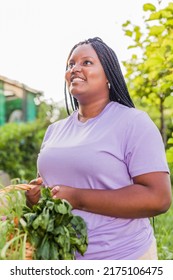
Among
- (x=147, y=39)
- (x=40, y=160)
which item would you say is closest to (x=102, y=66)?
(x=40, y=160)

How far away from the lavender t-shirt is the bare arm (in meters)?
0.06

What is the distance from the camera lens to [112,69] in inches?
90.2

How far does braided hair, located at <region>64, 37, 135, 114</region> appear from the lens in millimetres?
2268

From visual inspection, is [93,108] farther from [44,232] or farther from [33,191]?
[44,232]

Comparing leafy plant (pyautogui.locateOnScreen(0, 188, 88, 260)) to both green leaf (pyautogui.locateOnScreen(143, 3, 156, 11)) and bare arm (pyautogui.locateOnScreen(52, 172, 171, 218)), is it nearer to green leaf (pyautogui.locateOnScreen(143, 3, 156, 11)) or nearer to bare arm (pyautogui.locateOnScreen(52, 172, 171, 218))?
bare arm (pyautogui.locateOnScreen(52, 172, 171, 218))

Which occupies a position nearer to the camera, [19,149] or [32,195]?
[32,195]

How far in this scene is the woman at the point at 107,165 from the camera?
6.64 ft

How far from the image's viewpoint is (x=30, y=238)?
1.76 meters

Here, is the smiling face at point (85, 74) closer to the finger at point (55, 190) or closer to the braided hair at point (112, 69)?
the braided hair at point (112, 69)

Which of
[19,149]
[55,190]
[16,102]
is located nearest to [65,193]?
[55,190]

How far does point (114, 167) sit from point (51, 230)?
1.51 ft

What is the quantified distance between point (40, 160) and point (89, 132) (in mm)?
239

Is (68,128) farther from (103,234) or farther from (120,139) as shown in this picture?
(103,234)
